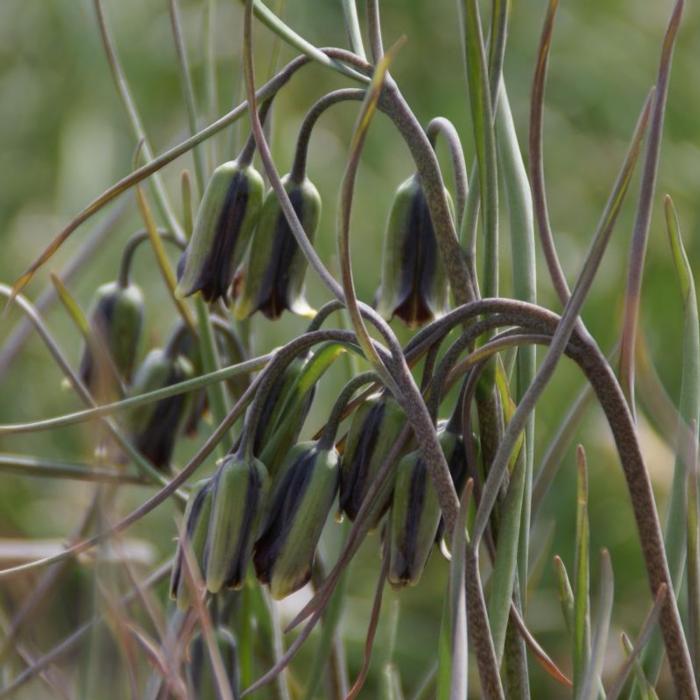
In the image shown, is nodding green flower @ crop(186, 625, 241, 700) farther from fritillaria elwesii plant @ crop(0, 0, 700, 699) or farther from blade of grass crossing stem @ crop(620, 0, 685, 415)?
blade of grass crossing stem @ crop(620, 0, 685, 415)

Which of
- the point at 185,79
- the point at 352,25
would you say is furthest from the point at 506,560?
the point at 185,79

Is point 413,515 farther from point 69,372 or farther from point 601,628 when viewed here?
point 69,372

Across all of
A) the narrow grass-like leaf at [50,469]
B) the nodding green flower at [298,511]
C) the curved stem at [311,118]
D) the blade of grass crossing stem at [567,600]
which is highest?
the curved stem at [311,118]

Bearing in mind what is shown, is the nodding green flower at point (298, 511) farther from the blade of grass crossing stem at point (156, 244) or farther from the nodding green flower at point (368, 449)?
the blade of grass crossing stem at point (156, 244)

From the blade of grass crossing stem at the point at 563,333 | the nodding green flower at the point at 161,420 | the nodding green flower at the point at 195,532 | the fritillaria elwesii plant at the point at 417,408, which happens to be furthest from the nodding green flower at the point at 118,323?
the blade of grass crossing stem at the point at 563,333

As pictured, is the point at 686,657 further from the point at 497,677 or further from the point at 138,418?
the point at 138,418

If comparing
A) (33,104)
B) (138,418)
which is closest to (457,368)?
(138,418)
